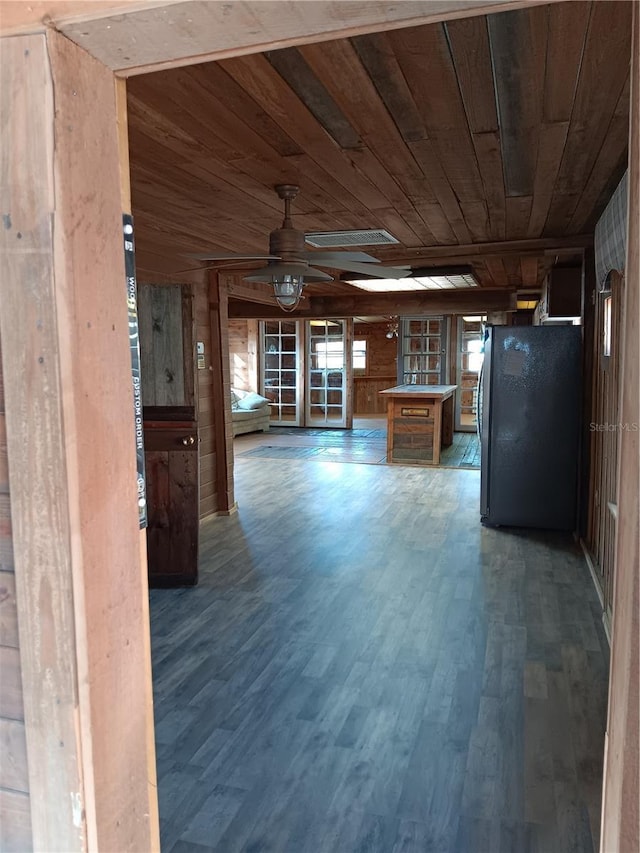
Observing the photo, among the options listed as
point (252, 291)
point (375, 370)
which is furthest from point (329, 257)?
point (375, 370)

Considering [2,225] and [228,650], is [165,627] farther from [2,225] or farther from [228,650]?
[2,225]

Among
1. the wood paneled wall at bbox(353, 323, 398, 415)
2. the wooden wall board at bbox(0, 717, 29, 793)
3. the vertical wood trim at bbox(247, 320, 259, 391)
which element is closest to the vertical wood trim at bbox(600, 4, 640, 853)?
the wooden wall board at bbox(0, 717, 29, 793)

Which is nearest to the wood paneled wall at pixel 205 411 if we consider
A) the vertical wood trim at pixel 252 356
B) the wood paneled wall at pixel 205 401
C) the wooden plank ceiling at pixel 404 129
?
the wood paneled wall at pixel 205 401

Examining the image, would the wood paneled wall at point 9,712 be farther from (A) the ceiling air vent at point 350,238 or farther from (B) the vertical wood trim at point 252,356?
A: (B) the vertical wood trim at point 252,356

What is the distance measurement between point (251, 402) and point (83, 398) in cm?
999

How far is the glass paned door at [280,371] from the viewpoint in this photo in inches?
456

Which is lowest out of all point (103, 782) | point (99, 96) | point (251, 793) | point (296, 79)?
point (251, 793)

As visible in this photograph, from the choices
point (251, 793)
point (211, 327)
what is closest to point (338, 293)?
point (211, 327)

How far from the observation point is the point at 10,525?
1045 millimetres

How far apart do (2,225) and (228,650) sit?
2397 millimetres

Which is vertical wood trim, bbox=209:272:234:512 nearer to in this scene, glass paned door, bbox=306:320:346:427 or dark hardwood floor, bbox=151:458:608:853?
dark hardwood floor, bbox=151:458:608:853

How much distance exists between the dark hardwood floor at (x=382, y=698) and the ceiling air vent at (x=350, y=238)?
7.19 feet

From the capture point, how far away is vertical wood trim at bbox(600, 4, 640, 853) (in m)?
0.85

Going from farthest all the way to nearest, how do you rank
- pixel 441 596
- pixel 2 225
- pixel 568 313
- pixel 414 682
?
pixel 568 313
pixel 441 596
pixel 414 682
pixel 2 225
